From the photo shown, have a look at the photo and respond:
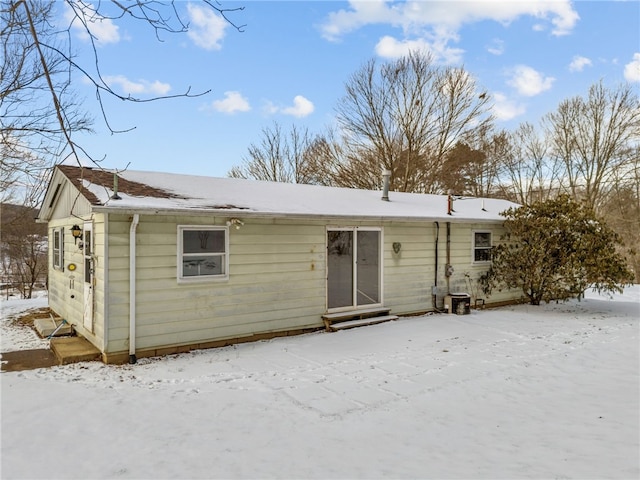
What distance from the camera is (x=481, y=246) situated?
1065cm

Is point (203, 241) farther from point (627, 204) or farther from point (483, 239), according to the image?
point (627, 204)

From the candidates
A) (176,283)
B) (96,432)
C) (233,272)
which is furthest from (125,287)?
(96,432)

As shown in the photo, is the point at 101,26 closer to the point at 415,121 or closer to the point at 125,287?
the point at 125,287

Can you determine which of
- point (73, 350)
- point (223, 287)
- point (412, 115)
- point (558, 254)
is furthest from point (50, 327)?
→ point (412, 115)

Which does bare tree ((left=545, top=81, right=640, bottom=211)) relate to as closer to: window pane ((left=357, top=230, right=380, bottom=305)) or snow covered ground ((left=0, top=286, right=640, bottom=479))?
window pane ((left=357, top=230, right=380, bottom=305))

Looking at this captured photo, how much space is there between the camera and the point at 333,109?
22.2 m

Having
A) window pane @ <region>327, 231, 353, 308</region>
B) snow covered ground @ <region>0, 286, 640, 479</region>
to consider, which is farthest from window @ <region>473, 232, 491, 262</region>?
window pane @ <region>327, 231, 353, 308</region>

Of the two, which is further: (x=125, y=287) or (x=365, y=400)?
(x=125, y=287)

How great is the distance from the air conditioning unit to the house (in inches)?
6.6

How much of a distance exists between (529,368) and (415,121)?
55.8ft

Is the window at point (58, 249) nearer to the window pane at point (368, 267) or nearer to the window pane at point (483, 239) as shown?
the window pane at point (368, 267)

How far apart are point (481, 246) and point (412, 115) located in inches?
477

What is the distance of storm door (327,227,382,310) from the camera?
327 inches

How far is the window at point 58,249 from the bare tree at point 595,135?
21.1m
